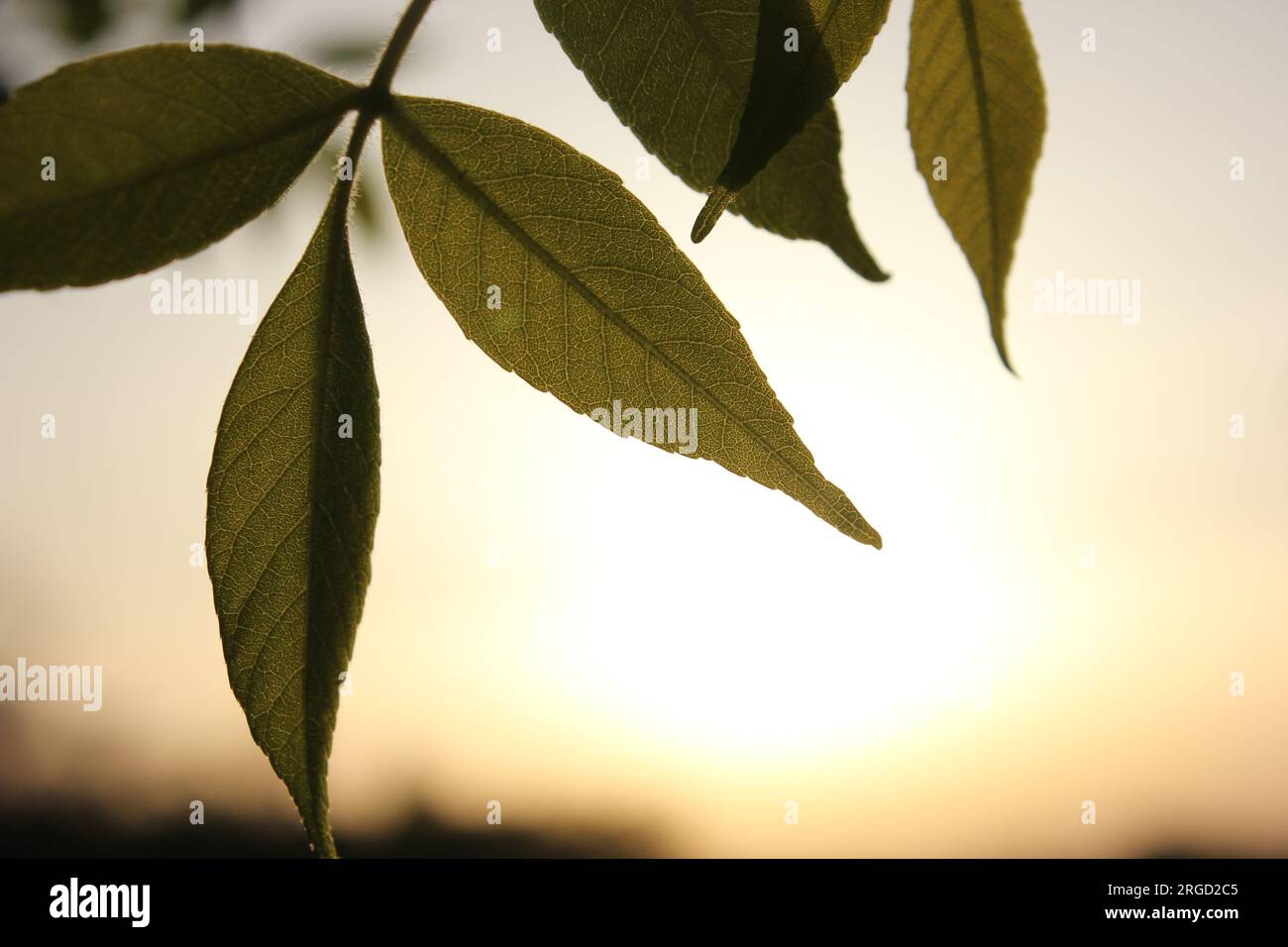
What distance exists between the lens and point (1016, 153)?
493 millimetres

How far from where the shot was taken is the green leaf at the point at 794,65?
0.38m

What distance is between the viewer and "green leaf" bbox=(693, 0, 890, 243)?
1.26ft

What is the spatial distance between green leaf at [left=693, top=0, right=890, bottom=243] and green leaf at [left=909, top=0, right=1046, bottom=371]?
0.10 metres

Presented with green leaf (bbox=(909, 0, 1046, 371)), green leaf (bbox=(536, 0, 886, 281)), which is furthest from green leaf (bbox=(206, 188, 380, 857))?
green leaf (bbox=(909, 0, 1046, 371))

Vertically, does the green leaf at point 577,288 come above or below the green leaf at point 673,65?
below

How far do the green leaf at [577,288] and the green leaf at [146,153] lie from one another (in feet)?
0.17

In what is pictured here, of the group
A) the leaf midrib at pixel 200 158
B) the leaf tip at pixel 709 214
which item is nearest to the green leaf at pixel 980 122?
the leaf tip at pixel 709 214

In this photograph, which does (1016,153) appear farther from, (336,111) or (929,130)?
(336,111)

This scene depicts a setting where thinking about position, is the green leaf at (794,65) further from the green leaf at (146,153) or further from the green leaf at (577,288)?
the green leaf at (146,153)

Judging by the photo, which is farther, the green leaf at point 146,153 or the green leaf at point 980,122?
the green leaf at point 980,122

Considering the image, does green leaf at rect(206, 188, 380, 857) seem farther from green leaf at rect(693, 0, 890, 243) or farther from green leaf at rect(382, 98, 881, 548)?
green leaf at rect(693, 0, 890, 243)

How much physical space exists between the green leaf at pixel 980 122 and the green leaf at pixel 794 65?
95mm

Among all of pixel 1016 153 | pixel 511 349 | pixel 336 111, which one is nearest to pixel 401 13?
pixel 336 111

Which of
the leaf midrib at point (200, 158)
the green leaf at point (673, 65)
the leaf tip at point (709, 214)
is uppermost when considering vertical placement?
the green leaf at point (673, 65)
